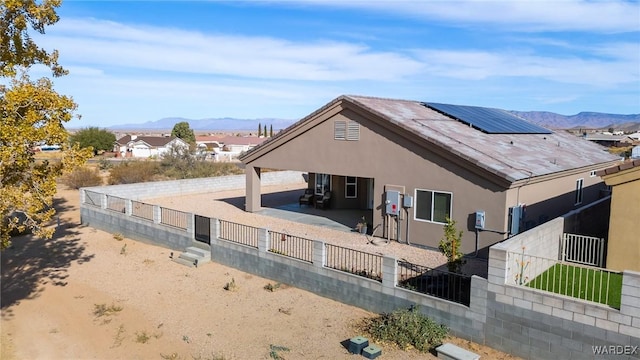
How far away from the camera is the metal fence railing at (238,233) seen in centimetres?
1770

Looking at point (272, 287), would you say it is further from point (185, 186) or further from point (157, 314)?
point (185, 186)

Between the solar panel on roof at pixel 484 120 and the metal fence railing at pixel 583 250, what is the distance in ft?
26.7

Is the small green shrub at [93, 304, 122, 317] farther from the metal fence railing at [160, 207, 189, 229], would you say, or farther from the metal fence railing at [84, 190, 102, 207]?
the metal fence railing at [84, 190, 102, 207]

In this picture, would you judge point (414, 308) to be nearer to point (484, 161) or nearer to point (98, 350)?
point (484, 161)

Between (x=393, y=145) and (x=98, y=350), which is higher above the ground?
(x=393, y=145)

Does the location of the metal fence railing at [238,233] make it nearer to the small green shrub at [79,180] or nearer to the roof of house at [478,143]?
the roof of house at [478,143]

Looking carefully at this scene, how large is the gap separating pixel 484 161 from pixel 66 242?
18073 millimetres

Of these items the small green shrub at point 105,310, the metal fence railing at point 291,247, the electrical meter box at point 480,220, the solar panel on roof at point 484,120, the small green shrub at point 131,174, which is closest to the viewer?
the small green shrub at point 105,310

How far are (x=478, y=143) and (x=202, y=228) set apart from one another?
37.5 feet

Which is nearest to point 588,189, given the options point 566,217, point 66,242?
point 566,217

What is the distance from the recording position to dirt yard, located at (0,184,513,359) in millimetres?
11523

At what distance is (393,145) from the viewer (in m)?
18.9

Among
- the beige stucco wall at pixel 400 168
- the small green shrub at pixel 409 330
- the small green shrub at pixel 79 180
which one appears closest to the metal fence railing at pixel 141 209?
the beige stucco wall at pixel 400 168

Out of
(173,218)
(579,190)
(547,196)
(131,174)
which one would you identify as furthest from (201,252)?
(131,174)
